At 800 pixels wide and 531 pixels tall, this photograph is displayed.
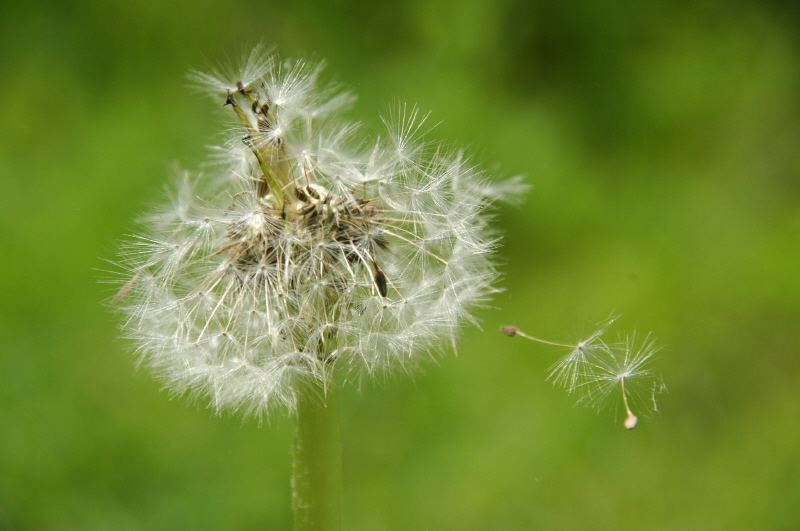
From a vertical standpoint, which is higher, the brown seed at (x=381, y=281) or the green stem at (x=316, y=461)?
the brown seed at (x=381, y=281)

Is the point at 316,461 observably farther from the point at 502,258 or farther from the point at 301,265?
the point at 502,258

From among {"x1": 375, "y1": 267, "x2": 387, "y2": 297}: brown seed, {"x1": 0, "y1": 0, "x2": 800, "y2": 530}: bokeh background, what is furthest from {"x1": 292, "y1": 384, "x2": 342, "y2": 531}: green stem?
{"x1": 0, "y1": 0, "x2": 800, "y2": 530}: bokeh background

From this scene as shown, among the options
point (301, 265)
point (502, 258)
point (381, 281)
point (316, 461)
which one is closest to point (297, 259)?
point (301, 265)

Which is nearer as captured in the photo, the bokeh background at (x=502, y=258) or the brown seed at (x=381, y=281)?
the brown seed at (x=381, y=281)

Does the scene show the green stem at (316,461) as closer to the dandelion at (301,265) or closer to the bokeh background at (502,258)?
the dandelion at (301,265)

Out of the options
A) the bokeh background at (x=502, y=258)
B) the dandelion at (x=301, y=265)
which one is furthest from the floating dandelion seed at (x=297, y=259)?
the bokeh background at (x=502, y=258)

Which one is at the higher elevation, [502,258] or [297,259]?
[502,258]
